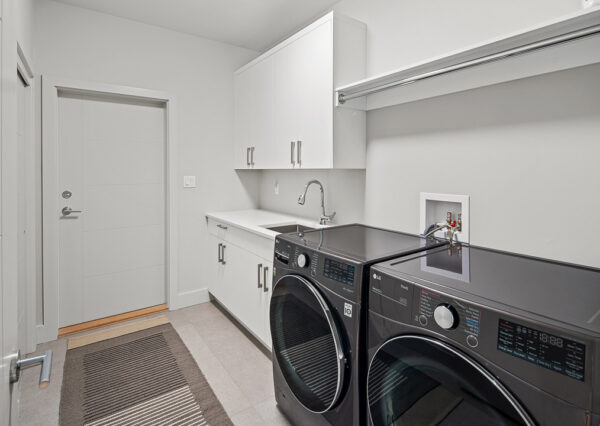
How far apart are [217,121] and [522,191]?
8.71ft

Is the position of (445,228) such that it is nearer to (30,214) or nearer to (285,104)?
(285,104)

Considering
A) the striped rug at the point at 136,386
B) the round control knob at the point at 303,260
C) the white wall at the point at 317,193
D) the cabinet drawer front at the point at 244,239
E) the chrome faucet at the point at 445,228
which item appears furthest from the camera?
the white wall at the point at 317,193

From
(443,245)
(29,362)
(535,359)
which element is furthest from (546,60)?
(29,362)

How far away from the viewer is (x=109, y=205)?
→ 111 inches

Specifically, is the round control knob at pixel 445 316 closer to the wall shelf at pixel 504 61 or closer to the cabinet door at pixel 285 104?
the wall shelf at pixel 504 61

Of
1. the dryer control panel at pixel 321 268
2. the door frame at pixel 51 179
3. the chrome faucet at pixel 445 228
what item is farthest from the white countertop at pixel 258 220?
the door frame at pixel 51 179

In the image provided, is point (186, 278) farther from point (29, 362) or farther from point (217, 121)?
point (29, 362)

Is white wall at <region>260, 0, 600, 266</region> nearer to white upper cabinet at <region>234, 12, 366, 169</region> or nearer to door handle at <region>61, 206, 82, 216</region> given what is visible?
white upper cabinet at <region>234, 12, 366, 169</region>

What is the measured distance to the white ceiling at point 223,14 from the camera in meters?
2.44

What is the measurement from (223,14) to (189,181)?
1443mm

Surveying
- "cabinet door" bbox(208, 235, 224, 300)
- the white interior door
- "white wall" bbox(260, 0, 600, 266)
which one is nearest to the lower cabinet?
"cabinet door" bbox(208, 235, 224, 300)

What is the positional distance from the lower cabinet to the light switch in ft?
1.74

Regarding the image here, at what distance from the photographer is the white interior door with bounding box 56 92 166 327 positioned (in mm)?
2658

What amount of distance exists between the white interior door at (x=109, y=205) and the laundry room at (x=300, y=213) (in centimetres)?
2
